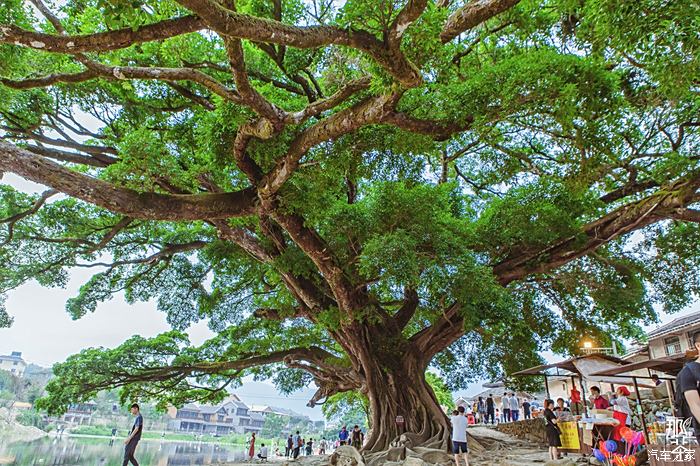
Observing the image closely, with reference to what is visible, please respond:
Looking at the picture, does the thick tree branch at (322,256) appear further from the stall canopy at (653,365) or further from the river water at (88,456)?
the river water at (88,456)

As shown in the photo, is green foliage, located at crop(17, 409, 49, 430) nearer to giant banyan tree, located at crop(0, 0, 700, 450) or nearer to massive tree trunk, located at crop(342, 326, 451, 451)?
giant banyan tree, located at crop(0, 0, 700, 450)

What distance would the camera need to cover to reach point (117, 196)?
5.05m

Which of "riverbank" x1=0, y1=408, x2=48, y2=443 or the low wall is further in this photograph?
"riverbank" x1=0, y1=408, x2=48, y2=443

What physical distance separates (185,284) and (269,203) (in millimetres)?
6992

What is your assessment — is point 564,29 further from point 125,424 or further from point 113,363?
point 125,424

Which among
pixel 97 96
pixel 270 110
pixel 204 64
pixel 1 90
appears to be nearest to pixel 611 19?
pixel 270 110

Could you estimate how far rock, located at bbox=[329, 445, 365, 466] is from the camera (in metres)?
7.68

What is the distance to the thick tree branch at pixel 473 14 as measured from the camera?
11.8 feet

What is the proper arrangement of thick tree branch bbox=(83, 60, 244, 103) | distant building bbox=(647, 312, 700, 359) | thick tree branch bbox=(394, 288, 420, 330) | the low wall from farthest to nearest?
1. distant building bbox=(647, 312, 700, 359)
2. thick tree branch bbox=(394, 288, 420, 330)
3. the low wall
4. thick tree branch bbox=(83, 60, 244, 103)

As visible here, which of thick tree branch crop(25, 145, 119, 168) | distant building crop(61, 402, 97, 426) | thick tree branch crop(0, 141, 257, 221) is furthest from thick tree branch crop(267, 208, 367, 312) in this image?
distant building crop(61, 402, 97, 426)

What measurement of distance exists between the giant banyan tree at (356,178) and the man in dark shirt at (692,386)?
8.22ft

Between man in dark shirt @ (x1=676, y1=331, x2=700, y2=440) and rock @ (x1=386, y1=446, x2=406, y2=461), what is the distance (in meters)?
6.14

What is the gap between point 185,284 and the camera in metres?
11.9
